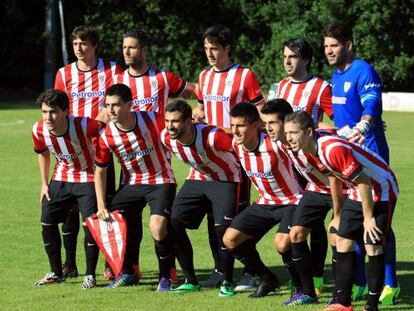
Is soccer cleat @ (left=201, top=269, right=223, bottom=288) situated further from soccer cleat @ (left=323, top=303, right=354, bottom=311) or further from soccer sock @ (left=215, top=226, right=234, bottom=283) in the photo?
soccer cleat @ (left=323, top=303, right=354, bottom=311)

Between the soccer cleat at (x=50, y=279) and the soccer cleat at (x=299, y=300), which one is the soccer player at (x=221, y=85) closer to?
the soccer cleat at (x=299, y=300)

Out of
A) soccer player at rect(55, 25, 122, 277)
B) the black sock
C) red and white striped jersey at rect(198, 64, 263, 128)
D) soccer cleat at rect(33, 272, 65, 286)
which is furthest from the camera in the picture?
soccer player at rect(55, 25, 122, 277)

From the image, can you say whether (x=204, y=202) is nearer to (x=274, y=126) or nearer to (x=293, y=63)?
(x=274, y=126)

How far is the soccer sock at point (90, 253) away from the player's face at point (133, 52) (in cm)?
162

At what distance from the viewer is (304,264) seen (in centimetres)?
772

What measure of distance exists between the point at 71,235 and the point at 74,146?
897mm

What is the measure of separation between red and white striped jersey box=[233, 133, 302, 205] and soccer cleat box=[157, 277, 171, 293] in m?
1.03

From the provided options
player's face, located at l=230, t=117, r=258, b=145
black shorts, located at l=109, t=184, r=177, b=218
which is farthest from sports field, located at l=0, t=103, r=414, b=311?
player's face, located at l=230, t=117, r=258, b=145

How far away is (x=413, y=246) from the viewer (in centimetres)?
1021

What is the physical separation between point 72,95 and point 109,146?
1371 mm

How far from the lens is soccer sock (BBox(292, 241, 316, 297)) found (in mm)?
7727

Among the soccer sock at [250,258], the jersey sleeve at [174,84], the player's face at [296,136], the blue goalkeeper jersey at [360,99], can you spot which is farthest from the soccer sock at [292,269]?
the jersey sleeve at [174,84]

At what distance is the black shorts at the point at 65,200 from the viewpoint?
8.77 metres

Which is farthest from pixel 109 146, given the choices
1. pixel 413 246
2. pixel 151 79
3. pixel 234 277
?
pixel 413 246
